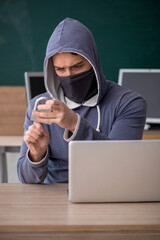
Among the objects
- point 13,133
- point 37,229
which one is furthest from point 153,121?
point 37,229

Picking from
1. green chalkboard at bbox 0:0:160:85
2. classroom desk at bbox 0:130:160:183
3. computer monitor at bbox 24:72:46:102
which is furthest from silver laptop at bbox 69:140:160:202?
green chalkboard at bbox 0:0:160:85

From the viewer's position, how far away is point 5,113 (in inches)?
119

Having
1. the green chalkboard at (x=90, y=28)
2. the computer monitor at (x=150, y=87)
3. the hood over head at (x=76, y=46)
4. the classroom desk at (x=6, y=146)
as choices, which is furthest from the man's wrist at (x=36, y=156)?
the green chalkboard at (x=90, y=28)

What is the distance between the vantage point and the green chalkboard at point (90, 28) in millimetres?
4125

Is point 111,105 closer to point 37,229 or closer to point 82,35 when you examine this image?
point 82,35

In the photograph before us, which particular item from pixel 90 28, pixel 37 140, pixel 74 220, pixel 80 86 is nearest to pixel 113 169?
pixel 74 220

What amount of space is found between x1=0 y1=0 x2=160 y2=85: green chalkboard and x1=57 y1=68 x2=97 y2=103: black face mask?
2572 mm

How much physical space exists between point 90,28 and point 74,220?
10.9 ft

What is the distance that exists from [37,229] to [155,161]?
417 millimetres

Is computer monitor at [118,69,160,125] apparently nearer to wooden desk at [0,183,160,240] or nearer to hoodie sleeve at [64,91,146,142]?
hoodie sleeve at [64,91,146,142]

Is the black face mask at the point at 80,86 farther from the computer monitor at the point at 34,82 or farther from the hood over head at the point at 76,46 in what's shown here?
the computer monitor at the point at 34,82

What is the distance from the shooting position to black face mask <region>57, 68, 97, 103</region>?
1.60 m

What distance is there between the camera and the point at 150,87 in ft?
11.0

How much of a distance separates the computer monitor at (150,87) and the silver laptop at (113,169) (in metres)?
2.16
